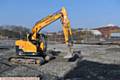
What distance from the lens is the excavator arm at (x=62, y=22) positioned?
68.8 feet

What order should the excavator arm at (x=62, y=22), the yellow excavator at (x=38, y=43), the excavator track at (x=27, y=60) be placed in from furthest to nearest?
1. the excavator arm at (x=62, y=22)
2. the yellow excavator at (x=38, y=43)
3. the excavator track at (x=27, y=60)

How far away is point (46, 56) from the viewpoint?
2091cm

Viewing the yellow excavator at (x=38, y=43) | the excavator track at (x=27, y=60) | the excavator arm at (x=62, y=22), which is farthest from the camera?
the excavator arm at (x=62, y=22)

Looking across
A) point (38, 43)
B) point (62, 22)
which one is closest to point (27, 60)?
point (38, 43)

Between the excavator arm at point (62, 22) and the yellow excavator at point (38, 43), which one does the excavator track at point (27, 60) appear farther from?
the excavator arm at point (62, 22)

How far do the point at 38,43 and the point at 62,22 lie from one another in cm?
213

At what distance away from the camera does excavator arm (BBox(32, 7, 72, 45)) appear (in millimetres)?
20969

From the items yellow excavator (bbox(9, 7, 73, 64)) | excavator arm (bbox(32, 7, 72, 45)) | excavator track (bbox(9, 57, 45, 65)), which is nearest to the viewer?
excavator track (bbox(9, 57, 45, 65))

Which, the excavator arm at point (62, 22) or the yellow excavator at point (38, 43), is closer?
the yellow excavator at point (38, 43)

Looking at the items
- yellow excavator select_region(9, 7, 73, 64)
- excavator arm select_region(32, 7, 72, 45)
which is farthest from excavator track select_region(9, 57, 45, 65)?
excavator arm select_region(32, 7, 72, 45)

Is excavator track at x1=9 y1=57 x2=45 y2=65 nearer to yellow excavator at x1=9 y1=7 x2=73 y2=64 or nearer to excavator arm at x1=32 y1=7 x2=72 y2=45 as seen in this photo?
yellow excavator at x1=9 y1=7 x2=73 y2=64

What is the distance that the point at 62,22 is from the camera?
2134 cm

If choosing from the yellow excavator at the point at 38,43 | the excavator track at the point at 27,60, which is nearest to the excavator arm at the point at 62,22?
the yellow excavator at the point at 38,43

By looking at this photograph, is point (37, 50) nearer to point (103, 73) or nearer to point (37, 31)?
point (37, 31)
